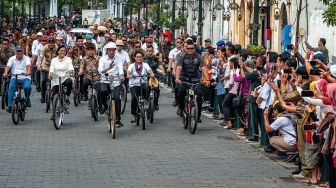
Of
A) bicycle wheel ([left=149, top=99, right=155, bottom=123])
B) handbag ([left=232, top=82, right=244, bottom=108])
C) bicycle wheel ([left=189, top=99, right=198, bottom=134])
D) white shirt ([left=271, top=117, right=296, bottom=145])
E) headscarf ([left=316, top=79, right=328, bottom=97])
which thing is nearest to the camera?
headscarf ([left=316, top=79, right=328, bottom=97])

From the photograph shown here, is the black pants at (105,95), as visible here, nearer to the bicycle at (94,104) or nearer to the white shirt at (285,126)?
the bicycle at (94,104)

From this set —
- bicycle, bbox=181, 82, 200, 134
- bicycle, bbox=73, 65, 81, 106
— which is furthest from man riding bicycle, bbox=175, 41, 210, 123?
bicycle, bbox=73, 65, 81, 106

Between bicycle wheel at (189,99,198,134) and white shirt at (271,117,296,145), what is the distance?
4308 mm

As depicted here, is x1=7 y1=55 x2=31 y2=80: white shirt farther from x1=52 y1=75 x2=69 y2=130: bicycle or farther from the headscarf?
the headscarf

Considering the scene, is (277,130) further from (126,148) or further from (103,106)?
(103,106)

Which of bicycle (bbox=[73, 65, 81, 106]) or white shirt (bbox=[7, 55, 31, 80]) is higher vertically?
white shirt (bbox=[7, 55, 31, 80])

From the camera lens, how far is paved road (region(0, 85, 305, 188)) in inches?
549

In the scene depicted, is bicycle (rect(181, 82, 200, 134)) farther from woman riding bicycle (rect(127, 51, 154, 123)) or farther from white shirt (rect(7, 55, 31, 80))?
white shirt (rect(7, 55, 31, 80))

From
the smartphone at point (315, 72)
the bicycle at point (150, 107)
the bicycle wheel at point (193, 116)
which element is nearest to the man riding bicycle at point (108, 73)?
the bicycle at point (150, 107)

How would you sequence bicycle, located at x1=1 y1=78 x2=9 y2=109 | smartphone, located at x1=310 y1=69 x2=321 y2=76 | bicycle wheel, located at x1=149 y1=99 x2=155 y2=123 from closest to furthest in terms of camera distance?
smartphone, located at x1=310 y1=69 x2=321 y2=76
bicycle wheel, located at x1=149 y1=99 x2=155 y2=123
bicycle, located at x1=1 y1=78 x2=9 y2=109

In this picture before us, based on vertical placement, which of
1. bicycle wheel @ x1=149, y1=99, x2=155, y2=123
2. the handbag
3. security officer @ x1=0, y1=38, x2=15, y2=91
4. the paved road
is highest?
security officer @ x1=0, y1=38, x2=15, y2=91

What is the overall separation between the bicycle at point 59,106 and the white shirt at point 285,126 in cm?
635

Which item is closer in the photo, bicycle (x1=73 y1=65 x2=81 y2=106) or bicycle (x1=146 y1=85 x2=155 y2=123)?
bicycle (x1=146 y1=85 x2=155 y2=123)

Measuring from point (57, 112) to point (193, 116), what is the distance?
302 cm
